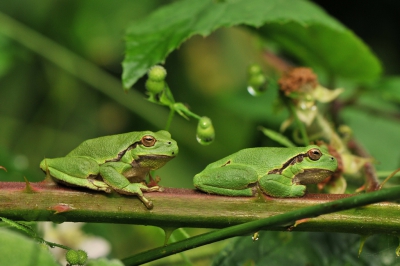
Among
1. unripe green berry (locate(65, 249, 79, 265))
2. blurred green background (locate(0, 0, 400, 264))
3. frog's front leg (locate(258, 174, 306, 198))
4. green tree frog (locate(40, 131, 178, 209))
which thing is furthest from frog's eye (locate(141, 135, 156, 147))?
blurred green background (locate(0, 0, 400, 264))

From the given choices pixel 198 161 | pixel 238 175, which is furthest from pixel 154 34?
pixel 198 161

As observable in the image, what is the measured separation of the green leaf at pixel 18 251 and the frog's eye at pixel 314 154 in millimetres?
1142

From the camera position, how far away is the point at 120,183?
1854 millimetres

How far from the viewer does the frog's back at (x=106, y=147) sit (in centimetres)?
204

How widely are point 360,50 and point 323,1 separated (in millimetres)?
2274

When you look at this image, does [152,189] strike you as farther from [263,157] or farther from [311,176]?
[311,176]

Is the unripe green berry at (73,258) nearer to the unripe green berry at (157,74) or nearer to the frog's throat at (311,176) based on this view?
the unripe green berry at (157,74)

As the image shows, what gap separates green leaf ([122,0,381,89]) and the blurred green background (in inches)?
39.8

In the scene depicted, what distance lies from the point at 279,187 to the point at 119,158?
628mm

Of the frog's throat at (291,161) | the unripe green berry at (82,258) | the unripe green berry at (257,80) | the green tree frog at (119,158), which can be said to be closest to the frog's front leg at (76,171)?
the green tree frog at (119,158)

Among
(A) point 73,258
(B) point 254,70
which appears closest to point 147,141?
(A) point 73,258

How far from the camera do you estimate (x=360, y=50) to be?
3.11m

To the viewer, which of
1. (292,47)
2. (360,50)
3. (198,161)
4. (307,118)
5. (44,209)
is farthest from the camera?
(198,161)

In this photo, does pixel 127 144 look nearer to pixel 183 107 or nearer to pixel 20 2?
pixel 183 107
